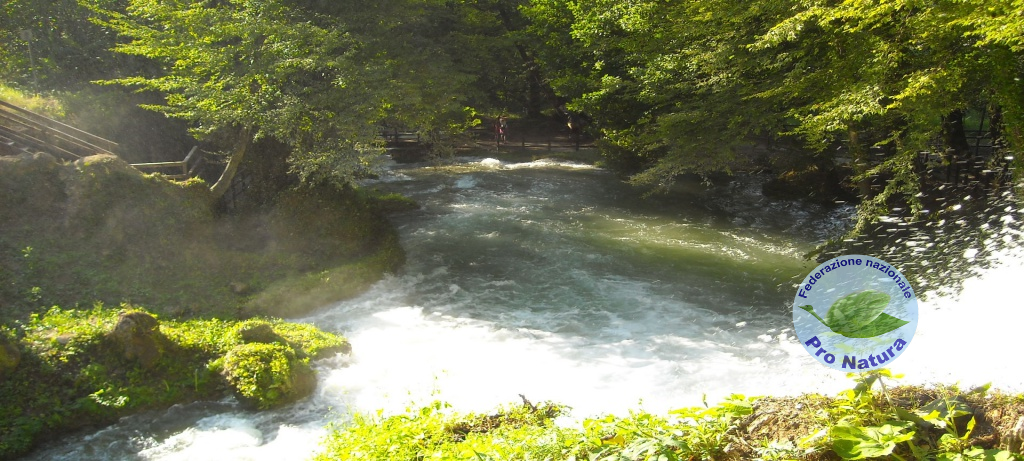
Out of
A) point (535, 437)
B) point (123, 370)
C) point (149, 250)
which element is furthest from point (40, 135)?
point (535, 437)

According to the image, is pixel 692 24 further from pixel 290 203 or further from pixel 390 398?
pixel 390 398

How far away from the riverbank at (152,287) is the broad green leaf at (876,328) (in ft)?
22.2

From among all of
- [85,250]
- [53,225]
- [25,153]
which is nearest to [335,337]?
[85,250]

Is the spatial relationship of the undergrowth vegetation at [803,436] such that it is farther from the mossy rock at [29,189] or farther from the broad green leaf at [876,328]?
the mossy rock at [29,189]

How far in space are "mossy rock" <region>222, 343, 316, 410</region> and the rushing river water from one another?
21 centimetres

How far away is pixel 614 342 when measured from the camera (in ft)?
33.5

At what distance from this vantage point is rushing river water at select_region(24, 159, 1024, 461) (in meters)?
7.70

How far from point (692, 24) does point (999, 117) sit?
7.12 m

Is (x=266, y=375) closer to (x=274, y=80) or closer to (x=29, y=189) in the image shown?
(x=29, y=189)

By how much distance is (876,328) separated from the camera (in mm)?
4828

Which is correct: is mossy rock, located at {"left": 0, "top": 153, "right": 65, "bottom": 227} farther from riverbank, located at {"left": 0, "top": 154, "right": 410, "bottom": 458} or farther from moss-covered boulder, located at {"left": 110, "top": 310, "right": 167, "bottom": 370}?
moss-covered boulder, located at {"left": 110, "top": 310, "right": 167, "bottom": 370}

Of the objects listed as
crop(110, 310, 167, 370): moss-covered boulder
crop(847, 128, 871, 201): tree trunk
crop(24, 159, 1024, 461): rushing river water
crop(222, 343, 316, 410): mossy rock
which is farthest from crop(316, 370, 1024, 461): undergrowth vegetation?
crop(847, 128, 871, 201): tree trunk

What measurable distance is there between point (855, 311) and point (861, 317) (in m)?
0.07

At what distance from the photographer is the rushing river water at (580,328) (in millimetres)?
7703
